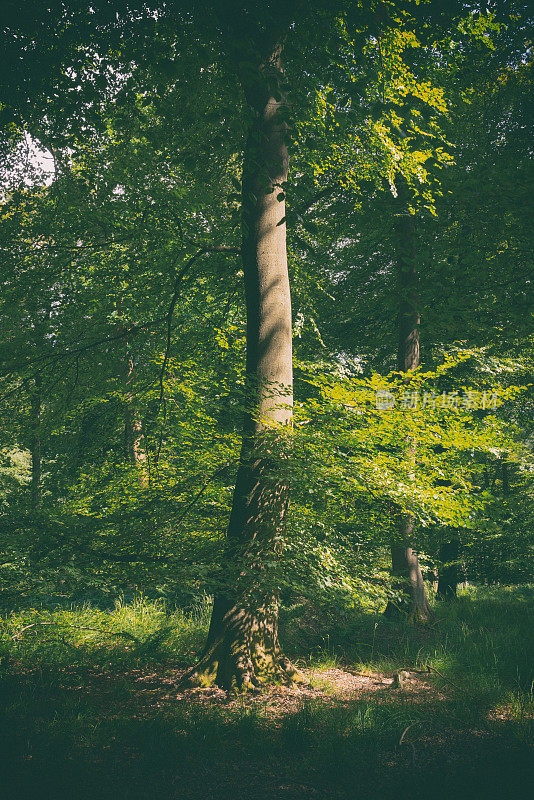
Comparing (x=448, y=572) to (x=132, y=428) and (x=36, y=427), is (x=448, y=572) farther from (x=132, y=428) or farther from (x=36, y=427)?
(x=36, y=427)

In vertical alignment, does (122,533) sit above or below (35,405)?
below

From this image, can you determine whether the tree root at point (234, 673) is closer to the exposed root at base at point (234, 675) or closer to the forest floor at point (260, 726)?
the exposed root at base at point (234, 675)

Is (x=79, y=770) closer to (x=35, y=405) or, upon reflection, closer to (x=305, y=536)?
A: (x=305, y=536)

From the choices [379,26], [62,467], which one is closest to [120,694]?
[62,467]

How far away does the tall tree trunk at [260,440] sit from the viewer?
15.8ft

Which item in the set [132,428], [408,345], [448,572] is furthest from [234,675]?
[448,572]

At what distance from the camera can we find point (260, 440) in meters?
5.04

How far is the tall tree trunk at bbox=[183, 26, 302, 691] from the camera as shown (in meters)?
4.80

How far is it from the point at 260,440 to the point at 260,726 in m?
2.62

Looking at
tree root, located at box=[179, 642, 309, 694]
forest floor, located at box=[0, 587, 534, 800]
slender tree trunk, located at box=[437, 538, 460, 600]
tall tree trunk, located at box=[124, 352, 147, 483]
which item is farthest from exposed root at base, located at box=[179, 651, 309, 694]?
slender tree trunk, located at box=[437, 538, 460, 600]

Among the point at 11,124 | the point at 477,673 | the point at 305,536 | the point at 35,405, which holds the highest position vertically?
the point at 11,124

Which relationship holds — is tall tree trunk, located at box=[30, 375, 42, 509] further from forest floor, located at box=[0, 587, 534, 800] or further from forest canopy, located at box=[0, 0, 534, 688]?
forest floor, located at box=[0, 587, 534, 800]

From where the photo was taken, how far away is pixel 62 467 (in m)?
8.68

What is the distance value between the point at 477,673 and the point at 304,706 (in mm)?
2543
